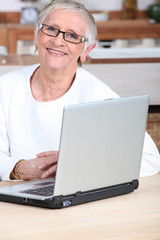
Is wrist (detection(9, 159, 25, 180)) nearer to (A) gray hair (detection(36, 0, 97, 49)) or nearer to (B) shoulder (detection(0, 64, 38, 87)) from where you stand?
(B) shoulder (detection(0, 64, 38, 87))

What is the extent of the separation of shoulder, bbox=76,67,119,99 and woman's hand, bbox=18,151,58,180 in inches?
14.1

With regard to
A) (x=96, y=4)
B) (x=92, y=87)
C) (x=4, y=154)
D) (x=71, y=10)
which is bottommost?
(x=96, y=4)

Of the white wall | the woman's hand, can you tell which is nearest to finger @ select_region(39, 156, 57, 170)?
the woman's hand

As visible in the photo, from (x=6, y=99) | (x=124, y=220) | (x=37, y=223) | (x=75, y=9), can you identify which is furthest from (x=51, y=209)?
(x=75, y=9)

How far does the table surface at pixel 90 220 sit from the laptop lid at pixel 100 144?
0.20 ft

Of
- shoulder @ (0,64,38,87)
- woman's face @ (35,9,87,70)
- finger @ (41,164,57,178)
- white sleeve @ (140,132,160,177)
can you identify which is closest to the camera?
finger @ (41,164,57,178)

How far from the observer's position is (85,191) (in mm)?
1513

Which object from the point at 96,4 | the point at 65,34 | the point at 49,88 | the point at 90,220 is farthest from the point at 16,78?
the point at 96,4

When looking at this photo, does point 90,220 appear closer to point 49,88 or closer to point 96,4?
point 49,88

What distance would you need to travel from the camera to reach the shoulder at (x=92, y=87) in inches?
78.0

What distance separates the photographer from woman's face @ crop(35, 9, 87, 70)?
6.28 ft

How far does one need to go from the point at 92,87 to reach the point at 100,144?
1.85 feet

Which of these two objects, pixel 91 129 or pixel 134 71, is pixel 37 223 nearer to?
pixel 91 129

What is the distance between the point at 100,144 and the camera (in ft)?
4.80
